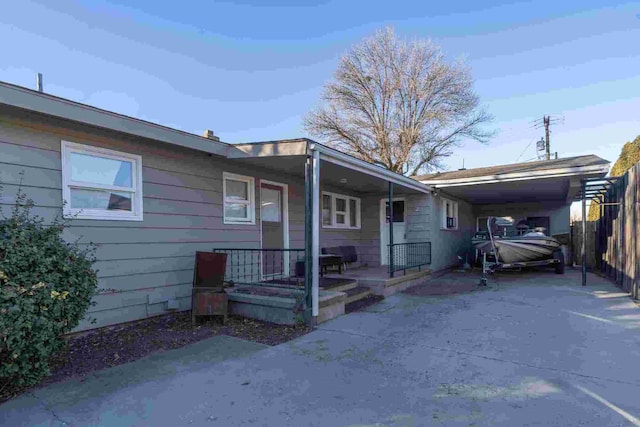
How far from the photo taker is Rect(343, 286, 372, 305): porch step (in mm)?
6633

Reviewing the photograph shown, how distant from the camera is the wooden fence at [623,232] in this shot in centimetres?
665

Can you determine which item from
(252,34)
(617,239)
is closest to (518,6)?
(617,239)

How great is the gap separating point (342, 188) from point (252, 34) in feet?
A: 23.1

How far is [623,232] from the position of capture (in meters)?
7.67

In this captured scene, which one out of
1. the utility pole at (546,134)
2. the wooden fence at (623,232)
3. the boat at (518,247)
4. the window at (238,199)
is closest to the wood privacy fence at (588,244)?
the wooden fence at (623,232)

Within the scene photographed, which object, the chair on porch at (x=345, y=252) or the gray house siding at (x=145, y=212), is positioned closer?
the gray house siding at (x=145, y=212)

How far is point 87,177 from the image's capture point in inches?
179

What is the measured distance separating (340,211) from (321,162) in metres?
3.99

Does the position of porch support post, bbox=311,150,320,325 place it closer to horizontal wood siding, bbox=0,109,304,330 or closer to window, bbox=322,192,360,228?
horizontal wood siding, bbox=0,109,304,330

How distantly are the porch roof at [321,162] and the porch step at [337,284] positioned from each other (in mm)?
2258

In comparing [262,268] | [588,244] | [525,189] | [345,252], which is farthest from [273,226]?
A: [588,244]

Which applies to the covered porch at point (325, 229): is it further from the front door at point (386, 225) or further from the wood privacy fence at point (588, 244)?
the wood privacy fence at point (588, 244)

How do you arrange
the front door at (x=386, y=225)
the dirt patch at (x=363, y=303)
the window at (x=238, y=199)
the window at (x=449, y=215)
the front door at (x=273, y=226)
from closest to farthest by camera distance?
the dirt patch at (x=363, y=303), the window at (x=238, y=199), the front door at (x=273, y=226), the front door at (x=386, y=225), the window at (x=449, y=215)

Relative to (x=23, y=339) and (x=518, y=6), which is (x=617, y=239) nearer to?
(x=518, y=6)
